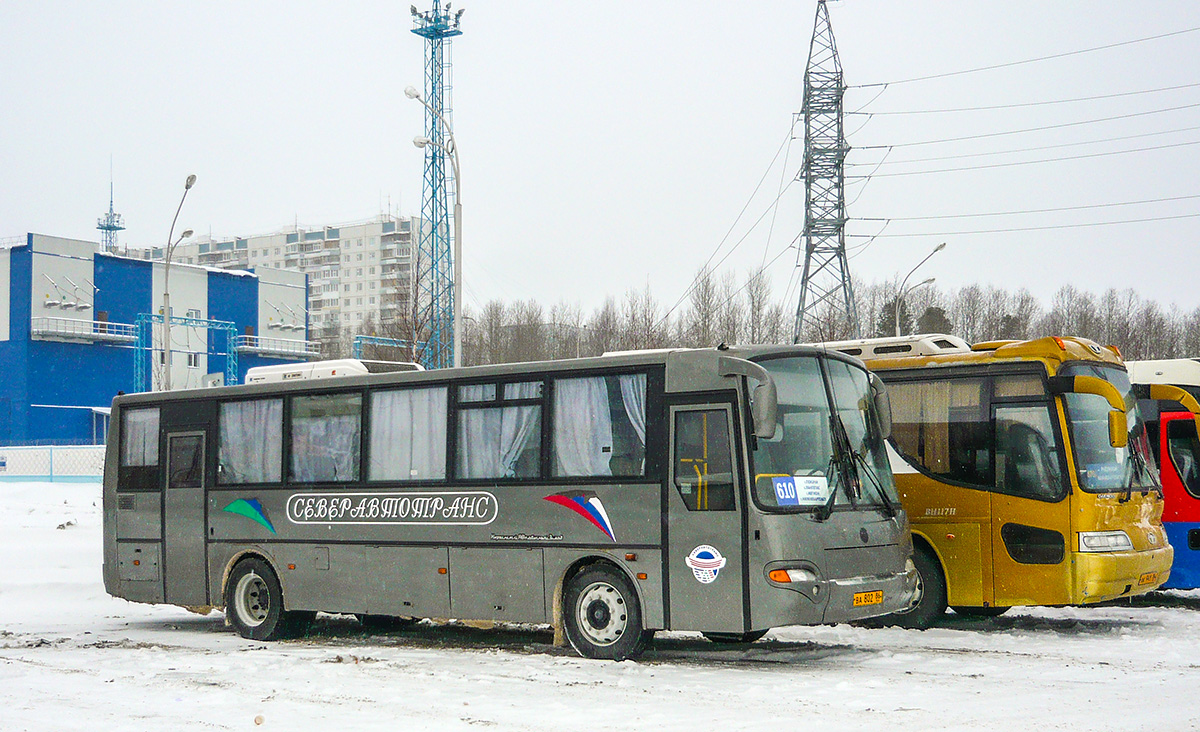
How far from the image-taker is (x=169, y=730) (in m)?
8.54

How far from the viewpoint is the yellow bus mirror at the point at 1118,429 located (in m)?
12.9

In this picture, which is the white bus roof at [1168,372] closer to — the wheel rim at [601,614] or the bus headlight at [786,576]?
the bus headlight at [786,576]

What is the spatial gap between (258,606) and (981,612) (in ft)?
29.2

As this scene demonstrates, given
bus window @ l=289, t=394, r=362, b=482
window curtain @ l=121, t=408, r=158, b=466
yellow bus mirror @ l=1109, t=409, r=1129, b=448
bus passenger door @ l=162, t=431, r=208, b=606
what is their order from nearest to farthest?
yellow bus mirror @ l=1109, t=409, r=1129, b=448 → bus window @ l=289, t=394, r=362, b=482 → bus passenger door @ l=162, t=431, r=208, b=606 → window curtain @ l=121, t=408, r=158, b=466

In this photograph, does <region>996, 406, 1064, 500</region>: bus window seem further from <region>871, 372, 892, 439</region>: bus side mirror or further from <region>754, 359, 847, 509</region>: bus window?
<region>754, 359, 847, 509</region>: bus window

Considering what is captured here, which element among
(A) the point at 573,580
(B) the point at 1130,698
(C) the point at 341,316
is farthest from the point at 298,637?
(C) the point at 341,316

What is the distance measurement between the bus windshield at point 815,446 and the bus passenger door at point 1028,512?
81.1 inches

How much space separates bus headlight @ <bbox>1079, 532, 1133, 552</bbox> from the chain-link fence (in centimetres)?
3544

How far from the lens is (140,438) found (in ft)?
52.9

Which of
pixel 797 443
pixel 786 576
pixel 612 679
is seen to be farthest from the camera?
pixel 797 443

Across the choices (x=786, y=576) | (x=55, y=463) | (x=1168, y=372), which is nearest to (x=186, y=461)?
(x=786, y=576)

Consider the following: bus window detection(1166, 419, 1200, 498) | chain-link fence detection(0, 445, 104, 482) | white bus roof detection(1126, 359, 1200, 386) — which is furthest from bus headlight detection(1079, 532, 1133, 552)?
chain-link fence detection(0, 445, 104, 482)

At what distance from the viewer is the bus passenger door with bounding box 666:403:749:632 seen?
436 inches

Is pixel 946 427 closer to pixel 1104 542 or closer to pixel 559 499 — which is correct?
pixel 1104 542
